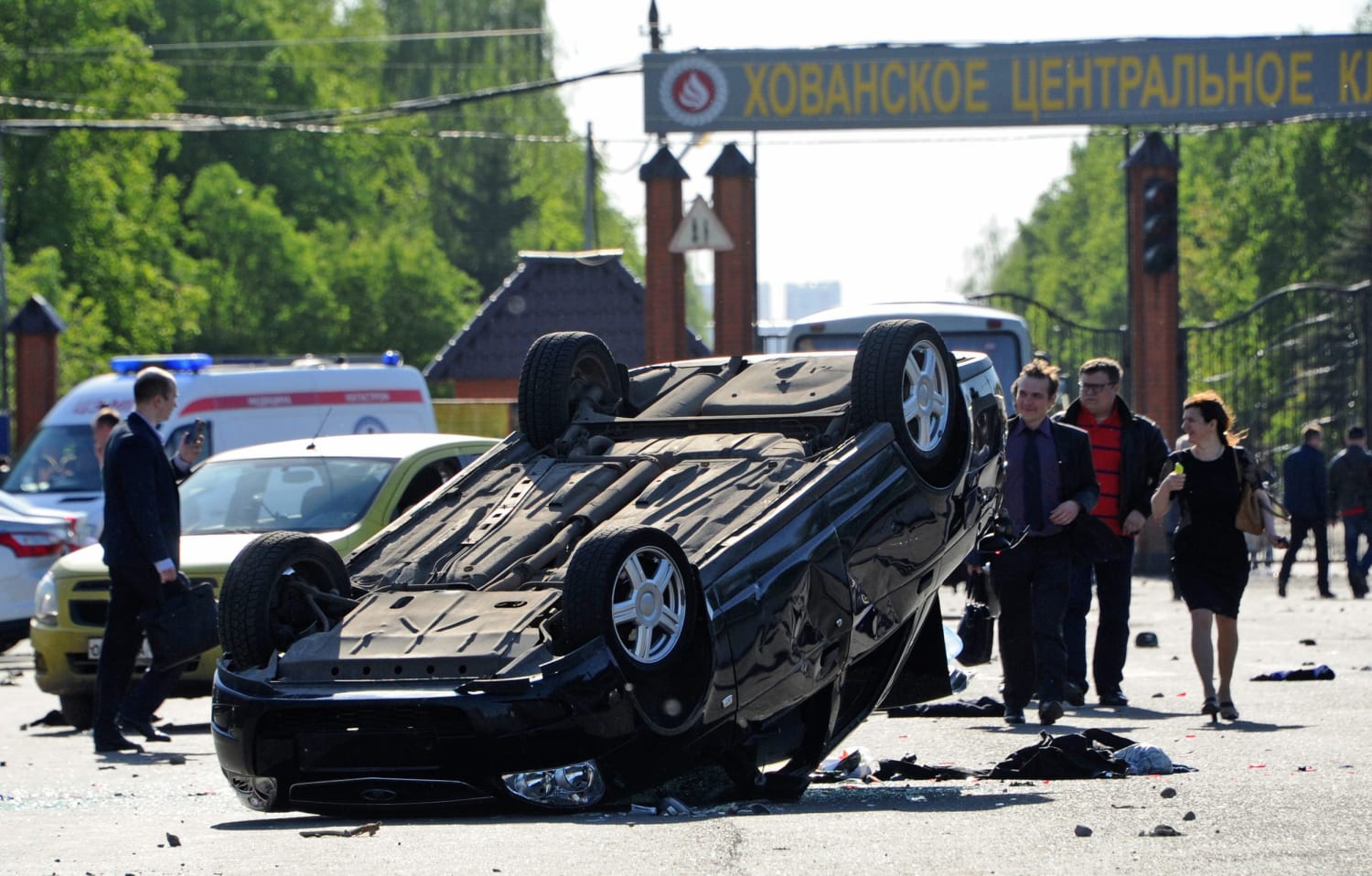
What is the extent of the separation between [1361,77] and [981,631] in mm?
17030

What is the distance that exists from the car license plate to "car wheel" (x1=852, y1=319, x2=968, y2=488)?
17.6ft

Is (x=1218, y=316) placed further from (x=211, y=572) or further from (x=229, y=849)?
(x=229, y=849)

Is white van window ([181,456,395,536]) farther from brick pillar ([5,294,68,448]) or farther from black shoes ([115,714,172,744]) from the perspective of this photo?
brick pillar ([5,294,68,448])

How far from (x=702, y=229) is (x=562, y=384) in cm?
1564

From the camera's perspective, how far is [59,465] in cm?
2117

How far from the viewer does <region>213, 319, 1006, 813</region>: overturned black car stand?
24.0 feet

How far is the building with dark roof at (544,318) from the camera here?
3362 cm

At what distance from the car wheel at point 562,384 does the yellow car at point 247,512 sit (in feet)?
8.33

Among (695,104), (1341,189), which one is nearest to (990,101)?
(695,104)

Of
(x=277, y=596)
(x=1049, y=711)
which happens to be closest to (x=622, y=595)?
(x=277, y=596)

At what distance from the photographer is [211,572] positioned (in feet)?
40.5

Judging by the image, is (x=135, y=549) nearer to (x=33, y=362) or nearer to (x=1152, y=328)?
(x=1152, y=328)

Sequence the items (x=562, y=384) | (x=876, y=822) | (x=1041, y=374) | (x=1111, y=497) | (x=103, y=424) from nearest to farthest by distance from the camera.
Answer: (x=876, y=822), (x=562, y=384), (x=1041, y=374), (x=1111, y=497), (x=103, y=424)

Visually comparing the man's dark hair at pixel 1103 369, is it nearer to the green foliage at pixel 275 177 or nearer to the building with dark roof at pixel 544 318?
the building with dark roof at pixel 544 318
